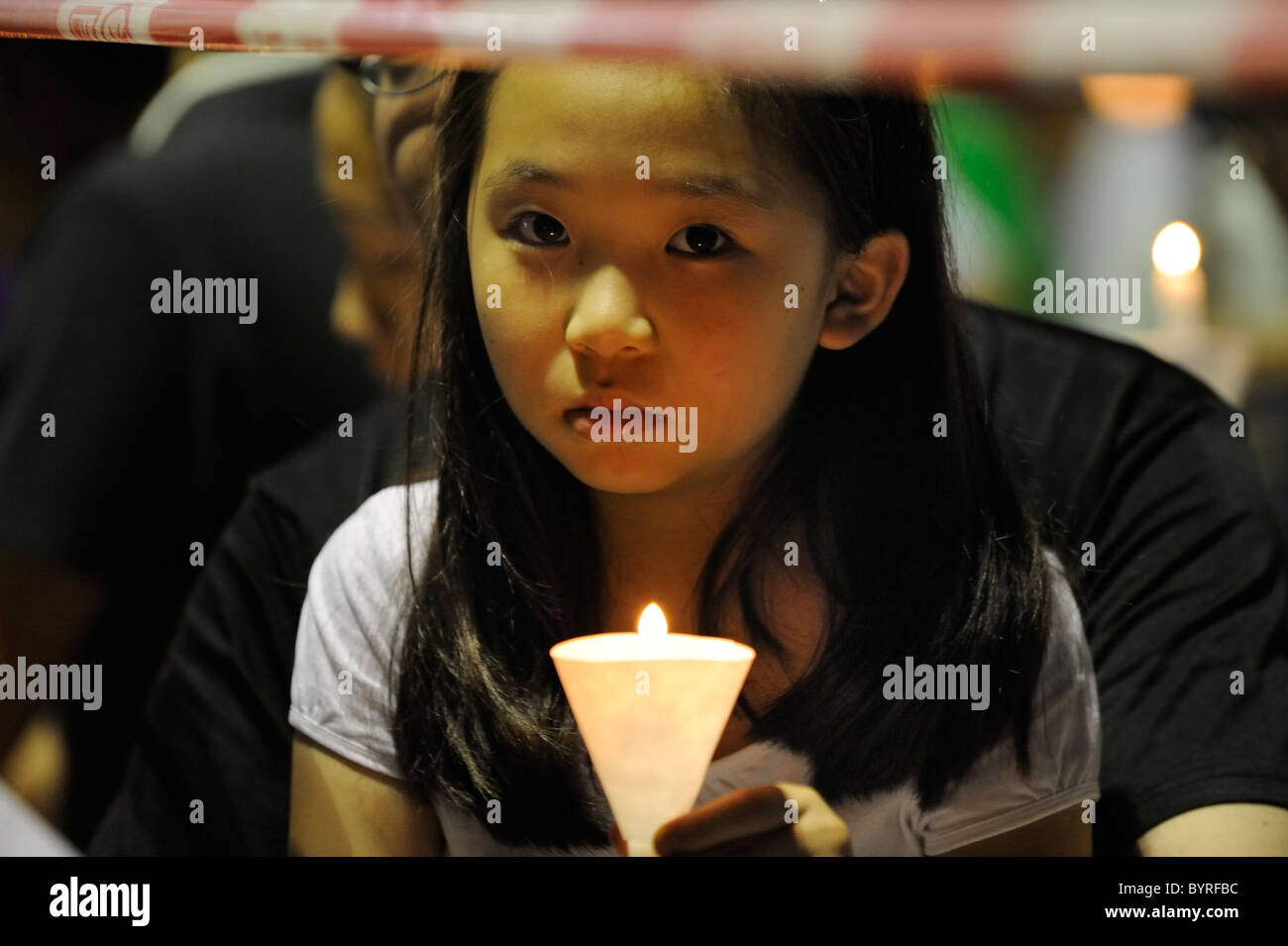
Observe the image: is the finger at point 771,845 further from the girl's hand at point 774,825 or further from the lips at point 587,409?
the lips at point 587,409

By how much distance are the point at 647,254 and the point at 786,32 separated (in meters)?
0.19

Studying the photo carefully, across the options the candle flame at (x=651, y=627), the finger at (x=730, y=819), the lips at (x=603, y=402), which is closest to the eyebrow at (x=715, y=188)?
the lips at (x=603, y=402)

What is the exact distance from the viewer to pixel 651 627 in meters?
1.04

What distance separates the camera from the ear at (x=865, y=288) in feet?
3.56

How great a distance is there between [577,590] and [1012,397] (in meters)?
0.37

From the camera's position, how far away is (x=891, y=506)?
112cm

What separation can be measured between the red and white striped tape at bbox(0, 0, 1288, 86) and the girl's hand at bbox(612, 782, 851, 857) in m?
0.55

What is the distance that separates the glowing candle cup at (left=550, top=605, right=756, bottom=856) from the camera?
984mm

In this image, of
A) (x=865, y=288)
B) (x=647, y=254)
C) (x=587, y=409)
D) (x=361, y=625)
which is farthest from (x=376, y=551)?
(x=865, y=288)

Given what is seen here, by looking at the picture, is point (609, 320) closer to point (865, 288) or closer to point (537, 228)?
point (537, 228)
